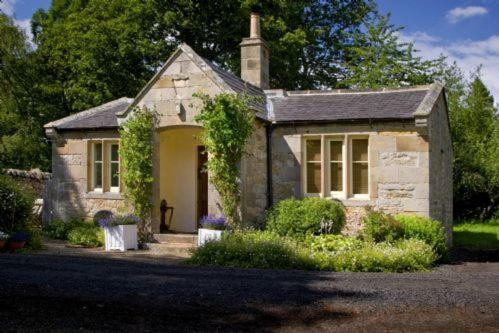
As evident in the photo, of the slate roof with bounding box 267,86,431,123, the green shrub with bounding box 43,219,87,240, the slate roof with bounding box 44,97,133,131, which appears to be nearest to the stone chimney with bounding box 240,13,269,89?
the slate roof with bounding box 267,86,431,123

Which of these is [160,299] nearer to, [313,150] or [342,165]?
[342,165]

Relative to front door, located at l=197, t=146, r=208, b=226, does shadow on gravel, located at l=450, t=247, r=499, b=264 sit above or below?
below

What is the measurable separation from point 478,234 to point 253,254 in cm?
1383

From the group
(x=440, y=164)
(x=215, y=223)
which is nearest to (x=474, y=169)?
(x=440, y=164)

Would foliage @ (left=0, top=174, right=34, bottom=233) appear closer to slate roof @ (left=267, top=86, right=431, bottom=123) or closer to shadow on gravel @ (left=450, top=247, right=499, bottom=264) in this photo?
slate roof @ (left=267, top=86, right=431, bottom=123)

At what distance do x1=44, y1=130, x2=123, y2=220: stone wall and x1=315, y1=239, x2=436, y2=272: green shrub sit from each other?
7516 millimetres

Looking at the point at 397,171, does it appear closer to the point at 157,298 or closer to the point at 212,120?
the point at 212,120

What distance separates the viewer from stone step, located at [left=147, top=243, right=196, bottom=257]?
12944 millimetres

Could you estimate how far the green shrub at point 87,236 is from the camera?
1411 centimetres

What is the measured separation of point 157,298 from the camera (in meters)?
6.95

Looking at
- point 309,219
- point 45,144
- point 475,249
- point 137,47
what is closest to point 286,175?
point 309,219

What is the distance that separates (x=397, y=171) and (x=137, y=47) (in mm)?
16025

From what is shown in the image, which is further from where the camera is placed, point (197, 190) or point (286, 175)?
point (197, 190)

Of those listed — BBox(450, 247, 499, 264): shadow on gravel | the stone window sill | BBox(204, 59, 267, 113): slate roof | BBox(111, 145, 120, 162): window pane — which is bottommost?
BBox(450, 247, 499, 264): shadow on gravel
